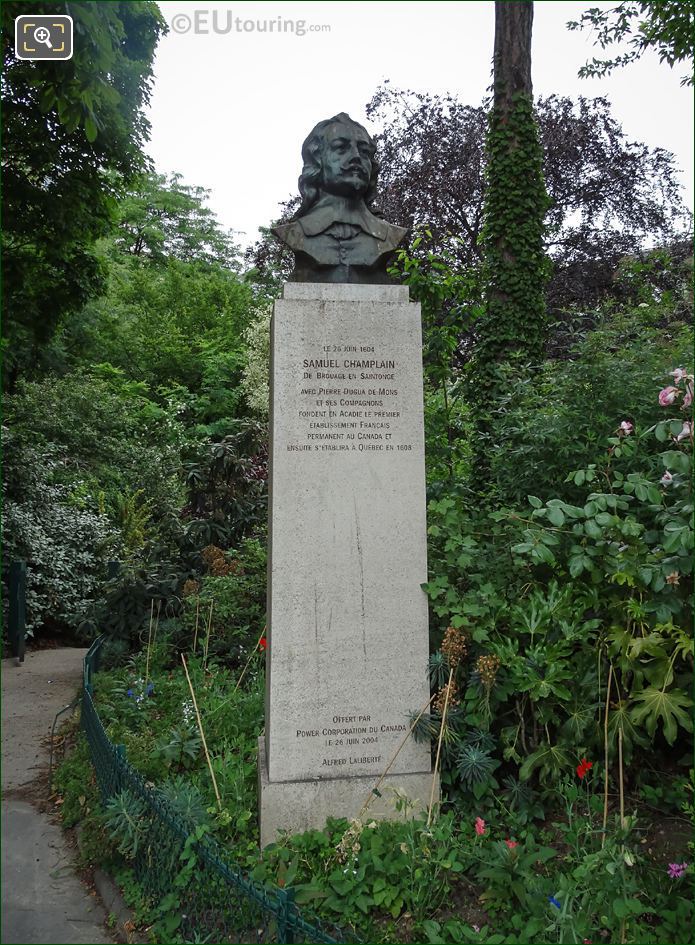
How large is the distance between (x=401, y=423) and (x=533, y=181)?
294 inches

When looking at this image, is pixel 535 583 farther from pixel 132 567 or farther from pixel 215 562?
pixel 132 567

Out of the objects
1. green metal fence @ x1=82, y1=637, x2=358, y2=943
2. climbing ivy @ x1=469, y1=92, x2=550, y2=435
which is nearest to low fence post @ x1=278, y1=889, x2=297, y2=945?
green metal fence @ x1=82, y1=637, x2=358, y2=943

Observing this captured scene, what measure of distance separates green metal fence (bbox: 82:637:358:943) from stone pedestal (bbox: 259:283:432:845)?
0.61 m

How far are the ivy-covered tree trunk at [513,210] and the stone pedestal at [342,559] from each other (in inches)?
233

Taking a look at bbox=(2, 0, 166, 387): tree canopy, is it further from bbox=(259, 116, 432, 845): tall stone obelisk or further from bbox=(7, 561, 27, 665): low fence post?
bbox=(259, 116, 432, 845): tall stone obelisk

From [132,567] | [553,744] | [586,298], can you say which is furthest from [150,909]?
[586,298]

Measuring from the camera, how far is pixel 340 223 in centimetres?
464

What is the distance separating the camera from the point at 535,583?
4.40 metres

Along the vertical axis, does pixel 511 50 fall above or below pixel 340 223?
above

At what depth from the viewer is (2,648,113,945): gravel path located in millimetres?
3709

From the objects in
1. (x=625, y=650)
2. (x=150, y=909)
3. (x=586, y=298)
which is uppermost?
(x=586, y=298)

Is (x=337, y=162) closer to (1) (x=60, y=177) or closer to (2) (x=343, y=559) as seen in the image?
(2) (x=343, y=559)

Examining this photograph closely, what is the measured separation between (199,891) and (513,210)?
30.5ft

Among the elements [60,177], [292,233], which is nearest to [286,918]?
[292,233]
